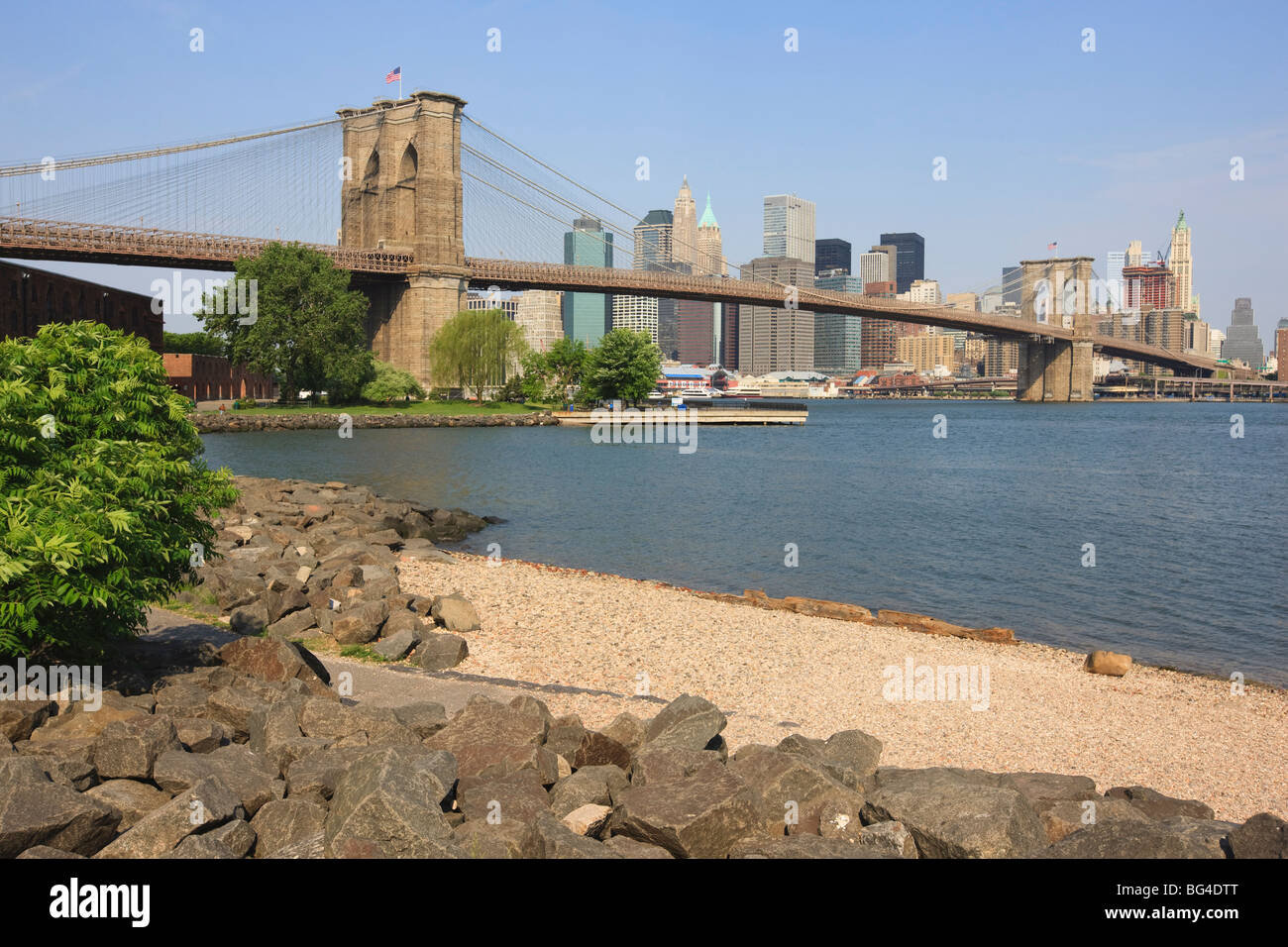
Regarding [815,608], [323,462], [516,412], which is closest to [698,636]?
[815,608]

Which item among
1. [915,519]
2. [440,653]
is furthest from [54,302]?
[440,653]

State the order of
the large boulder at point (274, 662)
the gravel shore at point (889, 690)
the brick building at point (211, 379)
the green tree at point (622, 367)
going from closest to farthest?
the large boulder at point (274, 662)
the gravel shore at point (889, 690)
the green tree at point (622, 367)
the brick building at point (211, 379)

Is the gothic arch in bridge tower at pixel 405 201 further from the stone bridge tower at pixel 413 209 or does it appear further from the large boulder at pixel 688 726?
the large boulder at pixel 688 726

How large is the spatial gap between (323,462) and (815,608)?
1090 inches

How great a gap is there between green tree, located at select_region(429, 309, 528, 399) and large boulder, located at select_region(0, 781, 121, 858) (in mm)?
67042

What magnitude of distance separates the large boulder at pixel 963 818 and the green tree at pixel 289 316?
59.2 m

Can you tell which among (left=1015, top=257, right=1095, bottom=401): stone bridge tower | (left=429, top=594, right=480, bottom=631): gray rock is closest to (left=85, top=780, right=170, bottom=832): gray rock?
(left=429, top=594, right=480, bottom=631): gray rock

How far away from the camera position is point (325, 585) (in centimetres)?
1296

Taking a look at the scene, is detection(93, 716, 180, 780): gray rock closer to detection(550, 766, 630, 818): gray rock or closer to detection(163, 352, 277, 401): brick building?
detection(550, 766, 630, 818): gray rock

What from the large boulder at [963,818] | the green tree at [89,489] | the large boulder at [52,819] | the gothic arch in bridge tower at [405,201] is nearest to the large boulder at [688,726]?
the large boulder at [963,818]

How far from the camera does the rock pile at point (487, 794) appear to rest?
487 cm

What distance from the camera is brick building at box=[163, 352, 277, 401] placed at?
73.6 m

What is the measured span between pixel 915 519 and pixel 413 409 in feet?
148

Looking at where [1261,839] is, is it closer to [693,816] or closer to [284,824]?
[693,816]
